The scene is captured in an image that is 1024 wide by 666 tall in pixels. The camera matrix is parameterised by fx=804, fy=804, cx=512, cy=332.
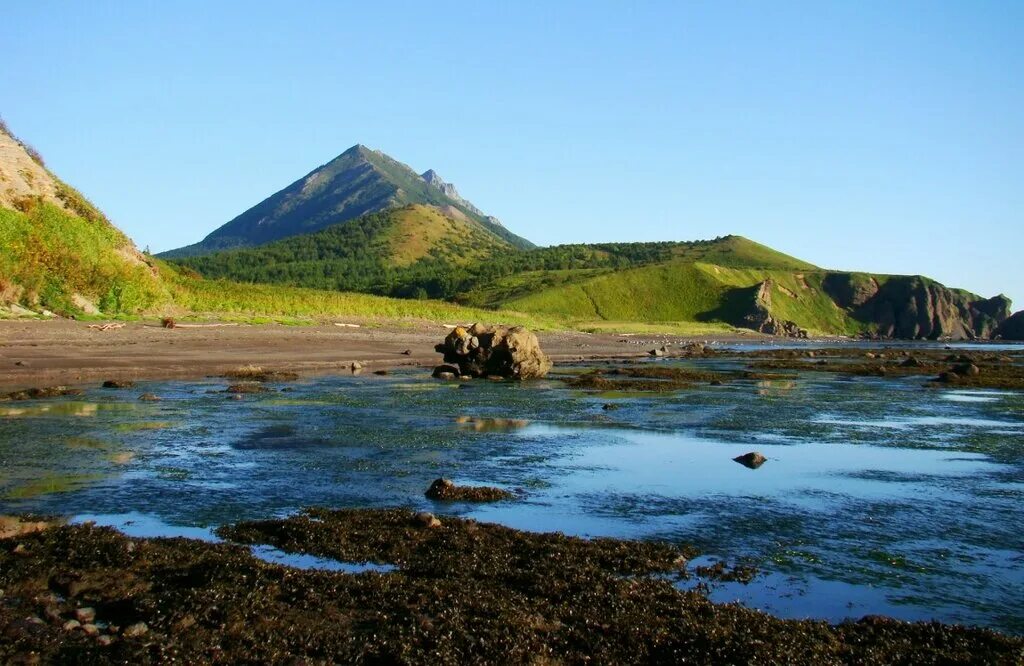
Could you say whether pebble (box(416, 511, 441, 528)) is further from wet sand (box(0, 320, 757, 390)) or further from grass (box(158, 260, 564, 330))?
grass (box(158, 260, 564, 330))

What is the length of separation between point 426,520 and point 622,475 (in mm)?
6966

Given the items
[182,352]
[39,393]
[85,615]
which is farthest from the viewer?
[182,352]

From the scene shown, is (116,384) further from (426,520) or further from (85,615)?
(85,615)

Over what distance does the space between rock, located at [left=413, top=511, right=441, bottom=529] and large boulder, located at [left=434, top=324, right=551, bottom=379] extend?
33.3 m

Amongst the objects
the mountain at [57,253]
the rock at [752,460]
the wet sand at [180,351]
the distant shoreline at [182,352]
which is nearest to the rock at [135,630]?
the rock at [752,460]

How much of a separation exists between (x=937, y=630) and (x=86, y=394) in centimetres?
2975

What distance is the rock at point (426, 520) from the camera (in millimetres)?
13070

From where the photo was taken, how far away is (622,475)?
1886 cm

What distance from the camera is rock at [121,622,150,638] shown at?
834 cm

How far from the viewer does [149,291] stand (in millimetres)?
64938

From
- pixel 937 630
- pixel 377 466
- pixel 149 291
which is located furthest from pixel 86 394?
pixel 149 291

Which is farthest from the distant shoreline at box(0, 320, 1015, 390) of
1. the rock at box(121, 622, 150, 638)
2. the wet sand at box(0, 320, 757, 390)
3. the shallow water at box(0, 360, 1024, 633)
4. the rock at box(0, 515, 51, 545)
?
the rock at box(121, 622, 150, 638)

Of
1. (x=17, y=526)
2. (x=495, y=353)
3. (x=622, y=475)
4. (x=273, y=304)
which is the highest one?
(x=273, y=304)

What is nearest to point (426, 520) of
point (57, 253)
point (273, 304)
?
point (57, 253)
